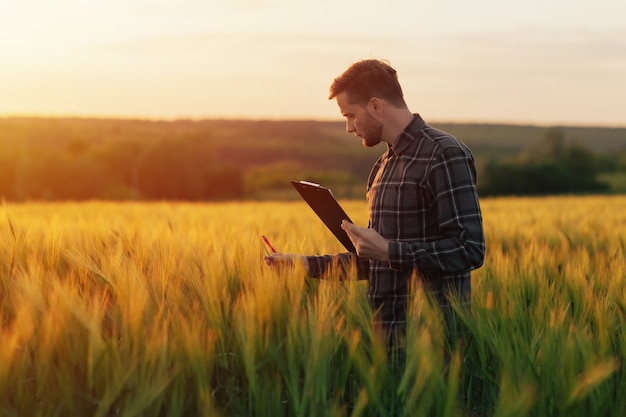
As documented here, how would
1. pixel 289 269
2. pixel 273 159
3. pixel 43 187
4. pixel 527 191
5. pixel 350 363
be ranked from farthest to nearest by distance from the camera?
1. pixel 273 159
2. pixel 43 187
3. pixel 527 191
4. pixel 289 269
5. pixel 350 363

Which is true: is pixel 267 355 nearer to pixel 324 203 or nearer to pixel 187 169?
pixel 324 203

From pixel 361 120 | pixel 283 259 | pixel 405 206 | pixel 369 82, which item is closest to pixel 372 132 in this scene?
pixel 361 120

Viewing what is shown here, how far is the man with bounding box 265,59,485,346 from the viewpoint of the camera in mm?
2678

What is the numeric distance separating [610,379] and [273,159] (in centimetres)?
6182

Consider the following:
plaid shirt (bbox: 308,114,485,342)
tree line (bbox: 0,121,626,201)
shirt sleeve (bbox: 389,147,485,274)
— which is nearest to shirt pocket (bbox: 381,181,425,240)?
plaid shirt (bbox: 308,114,485,342)

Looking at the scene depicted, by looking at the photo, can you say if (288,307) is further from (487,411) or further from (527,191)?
(527,191)

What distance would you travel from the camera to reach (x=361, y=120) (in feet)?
9.33

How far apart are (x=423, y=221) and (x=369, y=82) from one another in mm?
549

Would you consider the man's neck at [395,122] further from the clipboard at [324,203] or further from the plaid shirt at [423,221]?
the clipboard at [324,203]

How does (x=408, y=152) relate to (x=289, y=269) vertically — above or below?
above

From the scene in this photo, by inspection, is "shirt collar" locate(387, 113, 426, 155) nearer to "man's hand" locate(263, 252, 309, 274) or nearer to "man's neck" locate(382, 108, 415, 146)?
"man's neck" locate(382, 108, 415, 146)

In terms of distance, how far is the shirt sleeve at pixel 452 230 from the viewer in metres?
2.67

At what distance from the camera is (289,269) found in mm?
2527

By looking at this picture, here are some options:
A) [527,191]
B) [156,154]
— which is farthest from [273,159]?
[527,191]
